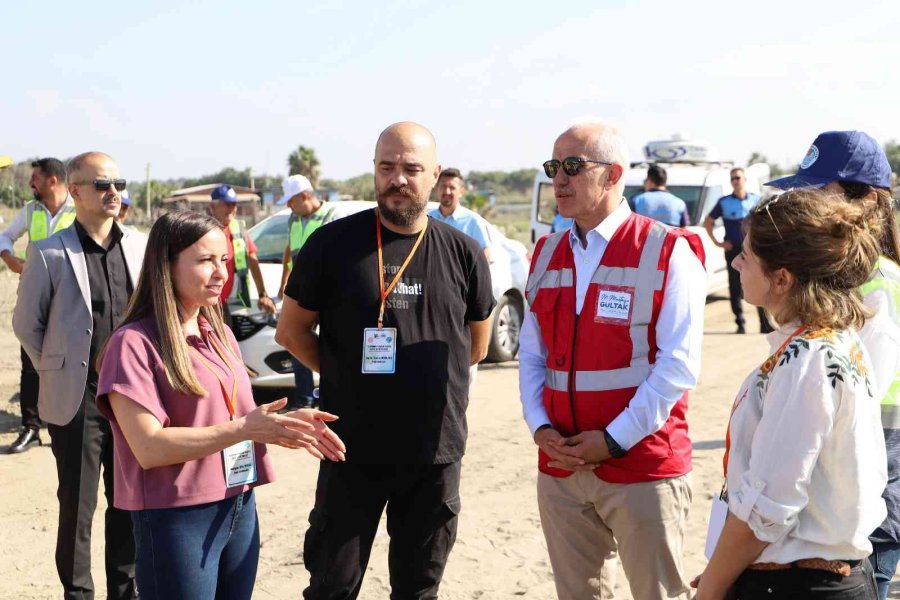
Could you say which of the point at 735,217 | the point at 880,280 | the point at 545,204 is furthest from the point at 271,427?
the point at 545,204

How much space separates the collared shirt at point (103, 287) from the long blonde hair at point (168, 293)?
5.18 feet

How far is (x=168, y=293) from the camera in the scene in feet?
10.2

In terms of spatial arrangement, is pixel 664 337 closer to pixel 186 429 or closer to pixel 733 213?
pixel 186 429

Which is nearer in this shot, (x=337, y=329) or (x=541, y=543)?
(x=337, y=329)

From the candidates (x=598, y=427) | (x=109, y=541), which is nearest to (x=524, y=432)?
(x=109, y=541)

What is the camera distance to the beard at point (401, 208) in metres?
3.77

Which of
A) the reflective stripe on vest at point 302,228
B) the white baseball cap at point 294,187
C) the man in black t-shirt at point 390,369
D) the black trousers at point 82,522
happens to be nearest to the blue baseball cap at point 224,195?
the white baseball cap at point 294,187

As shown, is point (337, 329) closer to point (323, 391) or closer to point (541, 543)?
point (323, 391)

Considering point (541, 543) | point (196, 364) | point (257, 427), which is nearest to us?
point (257, 427)

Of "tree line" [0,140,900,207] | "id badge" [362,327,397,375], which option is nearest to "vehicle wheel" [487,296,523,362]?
"id badge" [362,327,397,375]

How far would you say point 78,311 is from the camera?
4.60m

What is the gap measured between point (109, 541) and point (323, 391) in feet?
4.68

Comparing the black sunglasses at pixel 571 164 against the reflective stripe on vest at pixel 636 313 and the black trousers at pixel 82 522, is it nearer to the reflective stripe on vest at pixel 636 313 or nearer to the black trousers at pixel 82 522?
the reflective stripe on vest at pixel 636 313

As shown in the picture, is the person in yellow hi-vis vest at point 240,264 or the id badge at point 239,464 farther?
the person in yellow hi-vis vest at point 240,264
